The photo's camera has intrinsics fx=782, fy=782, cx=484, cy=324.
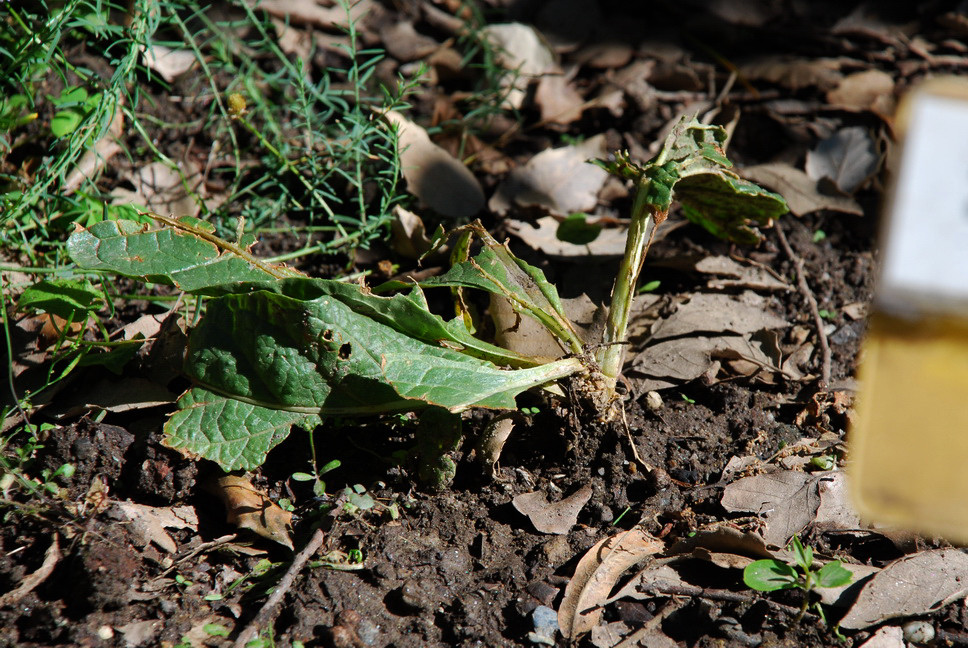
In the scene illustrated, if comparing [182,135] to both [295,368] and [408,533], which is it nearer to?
[295,368]

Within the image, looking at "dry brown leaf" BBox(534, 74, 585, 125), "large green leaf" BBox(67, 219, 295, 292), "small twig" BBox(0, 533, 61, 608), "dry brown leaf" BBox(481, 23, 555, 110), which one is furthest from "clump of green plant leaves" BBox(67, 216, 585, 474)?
"dry brown leaf" BBox(481, 23, 555, 110)

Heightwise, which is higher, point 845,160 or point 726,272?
point 845,160

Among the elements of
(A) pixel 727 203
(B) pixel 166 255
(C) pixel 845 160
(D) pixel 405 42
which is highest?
(D) pixel 405 42

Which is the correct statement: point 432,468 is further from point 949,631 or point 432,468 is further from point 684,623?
point 949,631

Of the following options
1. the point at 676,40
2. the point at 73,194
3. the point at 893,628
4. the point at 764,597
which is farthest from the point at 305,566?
→ the point at 676,40

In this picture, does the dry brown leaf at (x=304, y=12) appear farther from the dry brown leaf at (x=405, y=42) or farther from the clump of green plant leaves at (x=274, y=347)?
the clump of green plant leaves at (x=274, y=347)

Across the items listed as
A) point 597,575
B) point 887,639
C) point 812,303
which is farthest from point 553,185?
point 887,639

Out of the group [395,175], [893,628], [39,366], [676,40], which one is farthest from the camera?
[676,40]
